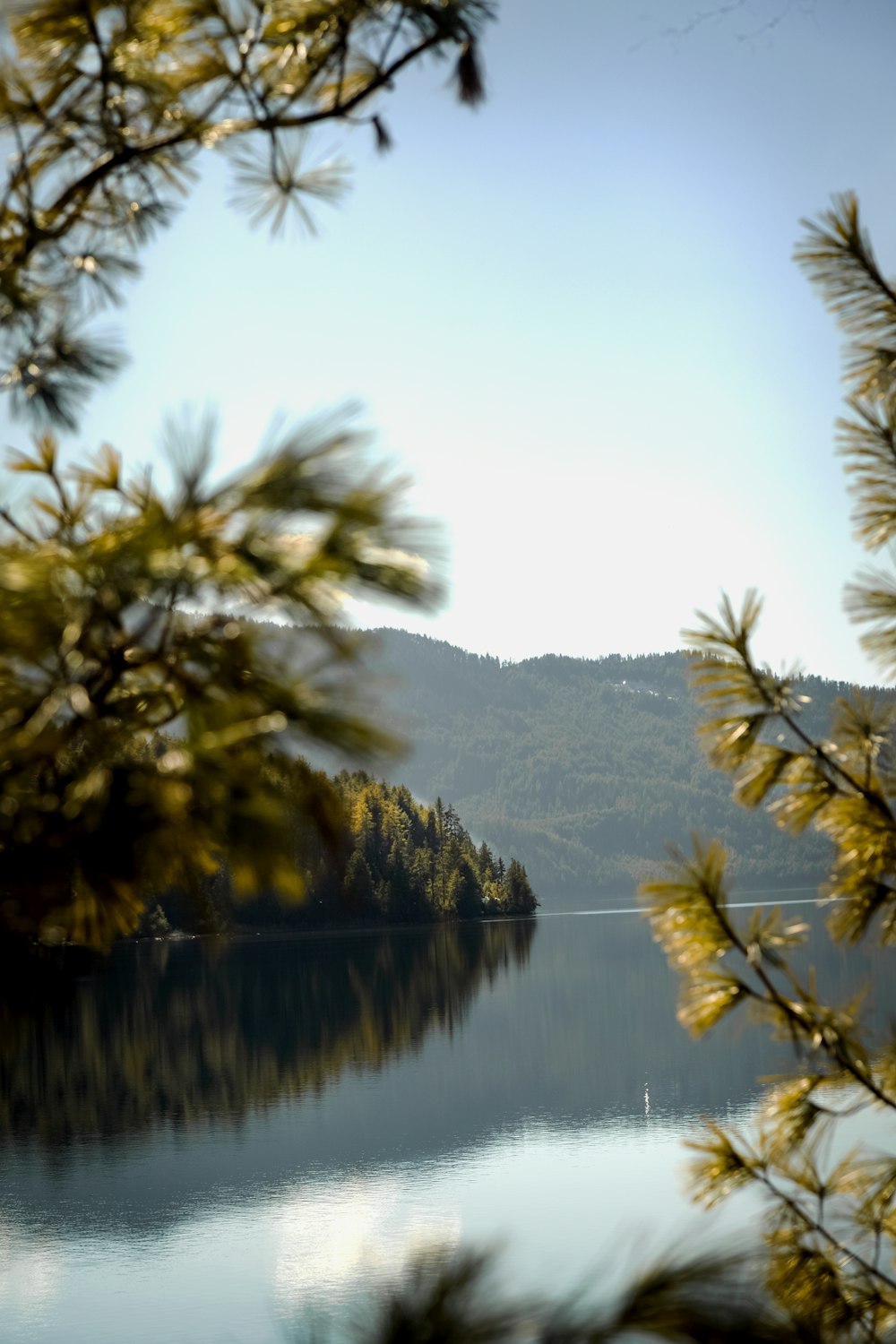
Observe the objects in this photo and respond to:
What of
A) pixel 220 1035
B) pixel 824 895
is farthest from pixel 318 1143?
pixel 824 895

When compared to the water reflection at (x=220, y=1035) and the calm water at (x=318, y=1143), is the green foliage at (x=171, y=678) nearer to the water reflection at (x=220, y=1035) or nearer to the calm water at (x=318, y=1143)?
the calm water at (x=318, y=1143)

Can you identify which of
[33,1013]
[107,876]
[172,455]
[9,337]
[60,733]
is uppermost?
[9,337]

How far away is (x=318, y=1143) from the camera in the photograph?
25.5m

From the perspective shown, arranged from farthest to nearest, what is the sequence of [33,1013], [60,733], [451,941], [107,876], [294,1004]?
[451,941] < [294,1004] < [33,1013] < [107,876] < [60,733]

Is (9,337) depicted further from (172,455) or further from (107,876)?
(107,876)

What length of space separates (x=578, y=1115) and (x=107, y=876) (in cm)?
2759

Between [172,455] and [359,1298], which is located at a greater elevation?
[172,455]

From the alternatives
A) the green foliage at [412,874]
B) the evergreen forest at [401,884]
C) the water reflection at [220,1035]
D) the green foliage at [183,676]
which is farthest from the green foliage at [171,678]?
the green foliage at [412,874]

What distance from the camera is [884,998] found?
43.6 metres

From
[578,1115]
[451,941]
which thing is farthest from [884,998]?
[451,941]

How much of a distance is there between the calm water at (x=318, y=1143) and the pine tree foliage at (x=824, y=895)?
1.17 ft

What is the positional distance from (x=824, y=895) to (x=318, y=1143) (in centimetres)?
2334

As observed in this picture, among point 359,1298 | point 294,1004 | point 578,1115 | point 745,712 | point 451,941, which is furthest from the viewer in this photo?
point 451,941

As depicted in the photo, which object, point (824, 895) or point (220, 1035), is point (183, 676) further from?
point (220, 1035)
